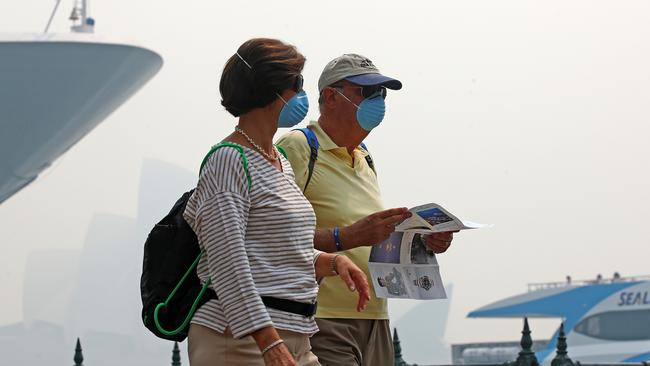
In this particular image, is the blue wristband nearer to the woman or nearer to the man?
the man

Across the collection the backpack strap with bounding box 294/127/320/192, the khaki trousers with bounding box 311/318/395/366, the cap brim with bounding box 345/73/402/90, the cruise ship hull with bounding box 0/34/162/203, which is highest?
the cap brim with bounding box 345/73/402/90

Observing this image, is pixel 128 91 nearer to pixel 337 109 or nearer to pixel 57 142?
pixel 57 142

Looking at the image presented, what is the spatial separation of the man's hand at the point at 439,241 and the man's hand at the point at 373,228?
0.28 meters

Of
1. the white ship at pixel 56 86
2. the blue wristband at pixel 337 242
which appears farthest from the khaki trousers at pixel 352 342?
the white ship at pixel 56 86

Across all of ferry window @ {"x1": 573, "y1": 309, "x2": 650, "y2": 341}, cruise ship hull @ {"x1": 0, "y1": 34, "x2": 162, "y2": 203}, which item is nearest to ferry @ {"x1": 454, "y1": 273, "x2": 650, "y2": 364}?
ferry window @ {"x1": 573, "y1": 309, "x2": 650, "y2": 341}

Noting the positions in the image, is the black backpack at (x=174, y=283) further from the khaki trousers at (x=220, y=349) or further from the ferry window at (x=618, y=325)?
the ferry window at (x=618, y=325)

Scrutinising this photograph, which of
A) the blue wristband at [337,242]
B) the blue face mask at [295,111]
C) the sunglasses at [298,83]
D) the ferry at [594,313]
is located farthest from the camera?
the ferry at [594,313]

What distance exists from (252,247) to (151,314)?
210mm

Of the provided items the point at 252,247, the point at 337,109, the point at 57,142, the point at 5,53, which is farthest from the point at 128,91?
the point at 252,247

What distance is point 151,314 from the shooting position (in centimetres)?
227

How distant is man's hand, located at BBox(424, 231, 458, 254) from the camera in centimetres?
311

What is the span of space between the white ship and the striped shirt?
11864 millimetres

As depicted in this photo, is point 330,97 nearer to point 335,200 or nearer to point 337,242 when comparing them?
point 335,200

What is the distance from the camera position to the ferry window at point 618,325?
1336 inches
